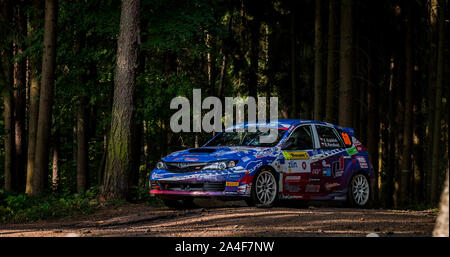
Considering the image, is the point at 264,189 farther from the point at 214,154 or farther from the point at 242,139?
the point at 242,139

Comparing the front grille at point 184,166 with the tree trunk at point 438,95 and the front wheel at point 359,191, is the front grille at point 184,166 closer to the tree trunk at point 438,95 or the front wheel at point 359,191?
the front wheel at point 359,191

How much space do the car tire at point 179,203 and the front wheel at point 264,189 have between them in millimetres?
1660

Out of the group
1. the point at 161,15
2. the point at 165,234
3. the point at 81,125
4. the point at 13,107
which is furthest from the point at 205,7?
the point at 165,234

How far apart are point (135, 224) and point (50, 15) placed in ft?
30.3

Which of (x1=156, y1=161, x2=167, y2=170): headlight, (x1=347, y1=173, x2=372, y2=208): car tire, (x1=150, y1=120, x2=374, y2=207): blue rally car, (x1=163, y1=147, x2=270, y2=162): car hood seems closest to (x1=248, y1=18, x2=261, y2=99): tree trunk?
(x1=150, y1=120, x2=374, y2=207): blue rally car

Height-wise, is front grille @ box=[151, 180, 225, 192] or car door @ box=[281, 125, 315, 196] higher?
car door @ box=[281, 125, 315, 196]

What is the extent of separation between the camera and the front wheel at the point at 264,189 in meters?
10.9

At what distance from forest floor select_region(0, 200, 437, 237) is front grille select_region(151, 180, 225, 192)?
41 cm

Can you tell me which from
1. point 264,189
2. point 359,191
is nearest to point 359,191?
point 359,191

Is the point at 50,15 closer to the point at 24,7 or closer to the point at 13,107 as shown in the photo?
the point at 24,7

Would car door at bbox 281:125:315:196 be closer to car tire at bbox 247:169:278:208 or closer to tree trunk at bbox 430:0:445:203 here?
car tire at bbox 247:169:278:208

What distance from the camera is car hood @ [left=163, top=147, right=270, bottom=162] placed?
36.0 ft

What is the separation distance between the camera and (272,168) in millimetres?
11250
